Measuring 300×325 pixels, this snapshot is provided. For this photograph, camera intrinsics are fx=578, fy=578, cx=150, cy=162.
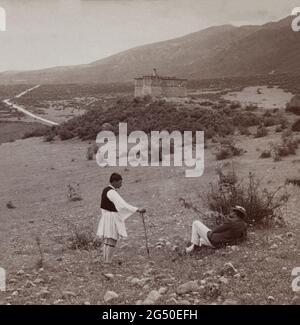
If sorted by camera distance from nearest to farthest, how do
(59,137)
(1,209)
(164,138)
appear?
(1,209), (164,138), (59,137)

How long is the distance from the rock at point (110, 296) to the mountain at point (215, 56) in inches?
3202

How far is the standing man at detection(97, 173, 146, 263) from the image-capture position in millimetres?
8008

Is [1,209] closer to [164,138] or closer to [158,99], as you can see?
[164,138]

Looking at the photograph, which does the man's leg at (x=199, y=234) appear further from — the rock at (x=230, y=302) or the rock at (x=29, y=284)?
the rock at (x=29, y=284)

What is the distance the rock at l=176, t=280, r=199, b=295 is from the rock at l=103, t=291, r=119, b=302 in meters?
0.75

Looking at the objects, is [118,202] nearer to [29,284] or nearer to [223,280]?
[29,284]

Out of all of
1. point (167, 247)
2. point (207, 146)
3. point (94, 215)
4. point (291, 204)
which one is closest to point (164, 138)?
point (207, 146)

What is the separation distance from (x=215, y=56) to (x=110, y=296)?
380 ft

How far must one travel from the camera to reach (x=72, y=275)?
26.1 feet

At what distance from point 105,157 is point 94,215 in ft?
29.8

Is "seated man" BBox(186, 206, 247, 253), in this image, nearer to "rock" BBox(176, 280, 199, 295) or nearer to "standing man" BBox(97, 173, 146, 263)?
"standing man" BBox(97, 173, 146, 263)

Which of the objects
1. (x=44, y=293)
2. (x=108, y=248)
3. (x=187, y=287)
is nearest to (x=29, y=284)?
(x=44, y=293)

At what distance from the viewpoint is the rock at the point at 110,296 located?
6.75 meters

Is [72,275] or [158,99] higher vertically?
[158,99]
